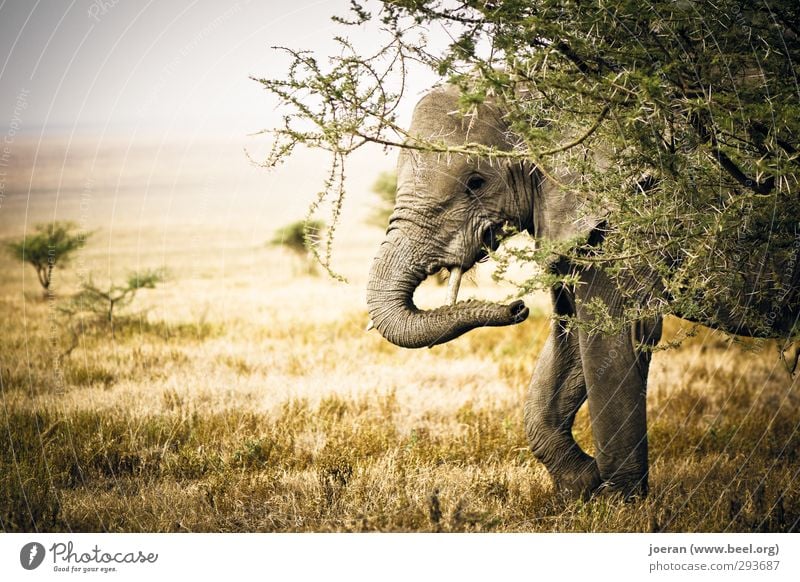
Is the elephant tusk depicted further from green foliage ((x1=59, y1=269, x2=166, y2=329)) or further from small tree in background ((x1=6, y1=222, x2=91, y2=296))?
small tree in background ((x1=6, y1=222, x2=91, y2=296))

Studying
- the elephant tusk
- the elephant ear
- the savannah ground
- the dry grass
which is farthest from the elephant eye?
the dry grass

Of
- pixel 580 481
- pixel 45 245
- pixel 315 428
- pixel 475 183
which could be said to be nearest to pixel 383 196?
pixel 45 245

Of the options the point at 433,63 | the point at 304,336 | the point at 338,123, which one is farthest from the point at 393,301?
the point at 304,336

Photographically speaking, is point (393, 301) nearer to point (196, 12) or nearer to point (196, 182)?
point (196, 12)

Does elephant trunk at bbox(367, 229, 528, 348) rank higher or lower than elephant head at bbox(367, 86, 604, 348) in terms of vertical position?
lower

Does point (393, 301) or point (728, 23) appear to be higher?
point (728, 23)

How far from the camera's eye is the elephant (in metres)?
A: 5.05

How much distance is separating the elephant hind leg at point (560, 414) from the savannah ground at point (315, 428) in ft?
0.71

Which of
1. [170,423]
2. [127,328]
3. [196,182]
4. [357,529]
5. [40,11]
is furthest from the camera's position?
[196,182]

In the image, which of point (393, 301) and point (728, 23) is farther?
point (393, 301)

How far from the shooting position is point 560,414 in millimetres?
5945

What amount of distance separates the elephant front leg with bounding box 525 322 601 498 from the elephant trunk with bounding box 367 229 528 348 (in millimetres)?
1177

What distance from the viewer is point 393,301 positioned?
16.7 feet

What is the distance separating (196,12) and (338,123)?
8.27ft
